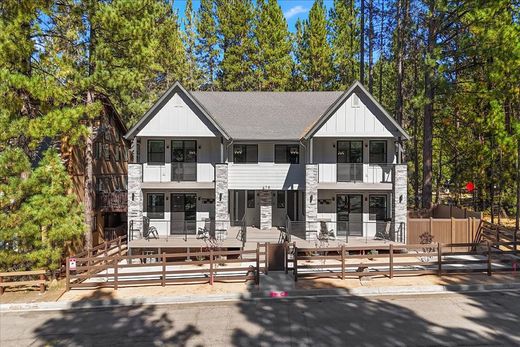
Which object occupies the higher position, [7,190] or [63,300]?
[7,190]

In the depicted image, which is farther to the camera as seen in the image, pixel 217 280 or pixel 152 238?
pixel 152 238

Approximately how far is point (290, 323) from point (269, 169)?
1217 centimetres

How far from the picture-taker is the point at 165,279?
A: 14.3 m

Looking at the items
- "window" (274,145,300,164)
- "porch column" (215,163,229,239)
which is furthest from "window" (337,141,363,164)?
"porch column" (215,163,229,239)

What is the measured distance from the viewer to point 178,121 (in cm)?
2044

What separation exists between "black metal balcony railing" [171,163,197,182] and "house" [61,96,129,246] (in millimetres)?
4619

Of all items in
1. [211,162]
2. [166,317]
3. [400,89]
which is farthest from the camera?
[400,89]

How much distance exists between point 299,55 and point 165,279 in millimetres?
33812

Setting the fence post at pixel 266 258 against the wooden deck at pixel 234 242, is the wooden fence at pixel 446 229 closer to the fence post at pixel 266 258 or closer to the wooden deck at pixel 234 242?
the wooden deck at pixel 234 242

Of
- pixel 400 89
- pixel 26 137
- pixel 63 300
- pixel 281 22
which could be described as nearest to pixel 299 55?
pixel 281 22

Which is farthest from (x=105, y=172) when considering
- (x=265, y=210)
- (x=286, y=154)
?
(x=286, y=154)

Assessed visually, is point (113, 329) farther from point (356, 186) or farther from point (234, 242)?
point (356, 186)

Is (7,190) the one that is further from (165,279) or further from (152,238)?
(152,238)

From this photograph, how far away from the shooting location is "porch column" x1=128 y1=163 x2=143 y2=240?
20.3 m
